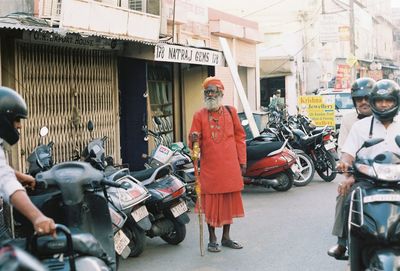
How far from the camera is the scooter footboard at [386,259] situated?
3.65 metres

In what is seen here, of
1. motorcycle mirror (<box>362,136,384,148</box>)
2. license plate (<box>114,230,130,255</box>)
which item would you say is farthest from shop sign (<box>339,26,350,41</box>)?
motorcycle mirror (<box>362,136,384,148</box>)

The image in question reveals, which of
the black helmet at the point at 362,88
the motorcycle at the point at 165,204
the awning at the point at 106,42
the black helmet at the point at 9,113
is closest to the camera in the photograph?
the black helmet at the point at 9,113

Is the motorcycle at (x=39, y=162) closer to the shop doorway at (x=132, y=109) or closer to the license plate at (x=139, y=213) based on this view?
the license plate at (x=139, y=213)

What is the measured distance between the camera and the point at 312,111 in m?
18.1

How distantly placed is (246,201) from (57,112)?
135 inches

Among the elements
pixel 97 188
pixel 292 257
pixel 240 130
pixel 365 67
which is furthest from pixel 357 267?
pixel 365 67

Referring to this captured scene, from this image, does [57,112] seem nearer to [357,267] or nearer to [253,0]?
[357,267]

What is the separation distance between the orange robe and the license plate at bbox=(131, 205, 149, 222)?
78 cm

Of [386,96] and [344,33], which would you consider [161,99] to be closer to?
[386,96]

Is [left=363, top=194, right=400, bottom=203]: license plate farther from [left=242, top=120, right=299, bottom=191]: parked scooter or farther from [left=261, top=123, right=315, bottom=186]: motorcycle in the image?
[left=261, top=123, right=315, bottom=186]: motorcycle

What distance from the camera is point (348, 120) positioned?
600 centimetres

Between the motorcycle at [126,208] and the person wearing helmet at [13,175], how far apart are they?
7.84ft

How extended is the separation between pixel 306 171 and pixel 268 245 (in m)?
4.59

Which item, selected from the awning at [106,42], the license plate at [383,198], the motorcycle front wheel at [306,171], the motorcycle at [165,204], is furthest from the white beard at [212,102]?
the motorcycle front wheel at [306,171]
